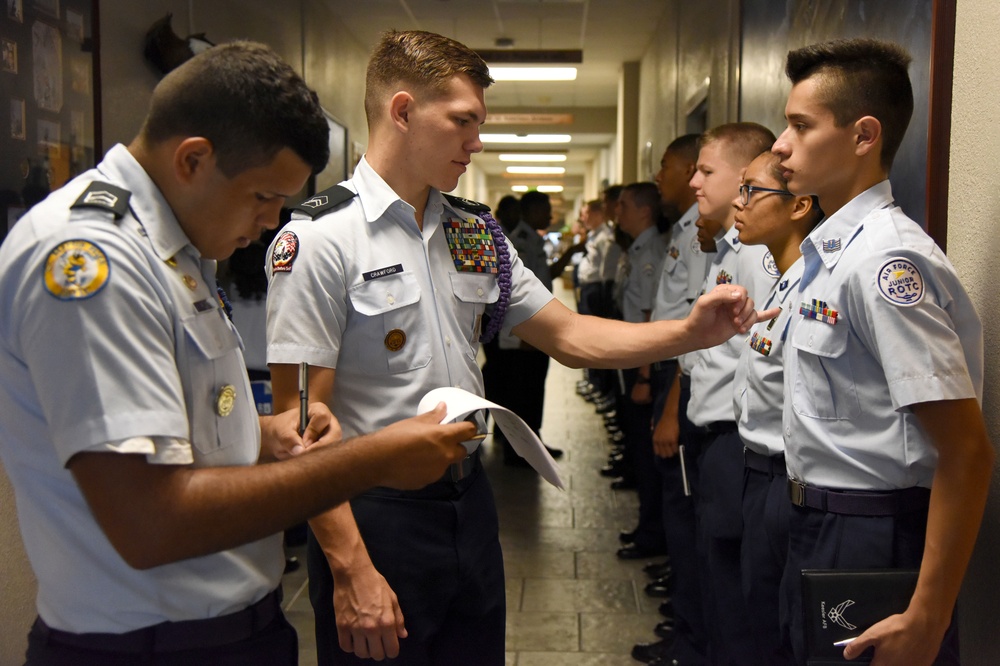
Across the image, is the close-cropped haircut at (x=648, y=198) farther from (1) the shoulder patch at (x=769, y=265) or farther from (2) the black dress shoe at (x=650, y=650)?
(2) the black dress shoe at (x=650, y=650)

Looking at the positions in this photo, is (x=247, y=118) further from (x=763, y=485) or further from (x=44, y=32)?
(x=44, y=32)

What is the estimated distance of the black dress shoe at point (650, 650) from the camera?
10.5ft

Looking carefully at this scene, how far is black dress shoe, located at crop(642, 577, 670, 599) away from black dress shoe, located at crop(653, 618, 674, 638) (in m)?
0.31

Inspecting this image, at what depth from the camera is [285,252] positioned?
173 cm

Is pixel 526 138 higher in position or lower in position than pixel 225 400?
higher

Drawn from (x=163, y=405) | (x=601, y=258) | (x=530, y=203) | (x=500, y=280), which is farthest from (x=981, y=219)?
(x=601, y=258)

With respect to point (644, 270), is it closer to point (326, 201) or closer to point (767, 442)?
point (767, 442)

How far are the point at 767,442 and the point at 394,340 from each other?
0.93 metres

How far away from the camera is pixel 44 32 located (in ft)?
8.93

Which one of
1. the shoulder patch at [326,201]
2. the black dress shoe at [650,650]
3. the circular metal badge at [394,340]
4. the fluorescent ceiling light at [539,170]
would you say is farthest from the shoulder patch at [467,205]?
the fluorescent ceiling light at [539,170]

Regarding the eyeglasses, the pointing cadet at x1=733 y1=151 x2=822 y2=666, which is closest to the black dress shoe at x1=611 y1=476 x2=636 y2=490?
the pointing cadet at x1=733 y1=151 x2=822 y2=666

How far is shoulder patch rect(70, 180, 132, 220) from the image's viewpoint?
1.13 metres

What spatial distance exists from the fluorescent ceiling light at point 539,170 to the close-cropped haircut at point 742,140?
20217 millimetres

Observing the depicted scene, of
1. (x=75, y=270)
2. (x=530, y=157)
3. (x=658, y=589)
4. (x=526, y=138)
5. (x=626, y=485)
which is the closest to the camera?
(x=75, y=270)
